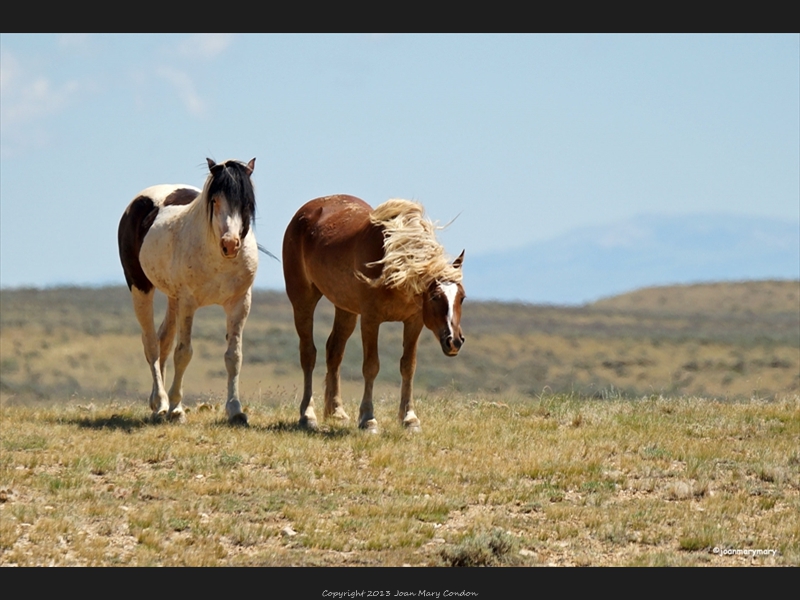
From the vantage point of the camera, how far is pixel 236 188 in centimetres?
1184

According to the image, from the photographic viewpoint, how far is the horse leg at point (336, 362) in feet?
41.7

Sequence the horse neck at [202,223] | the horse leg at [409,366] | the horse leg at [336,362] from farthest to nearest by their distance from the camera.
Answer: the horse leg at [336,362]
the horse neck at [202,223]
the horse leg at [409,366]

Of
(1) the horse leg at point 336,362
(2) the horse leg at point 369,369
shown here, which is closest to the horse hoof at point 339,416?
(1) the horse leg at point 336,362

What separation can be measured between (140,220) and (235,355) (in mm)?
2234

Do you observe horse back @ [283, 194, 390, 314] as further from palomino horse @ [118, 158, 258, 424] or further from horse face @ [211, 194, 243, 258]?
horse face @ [211, 194, 243, 258]

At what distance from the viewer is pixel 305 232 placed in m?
12.8

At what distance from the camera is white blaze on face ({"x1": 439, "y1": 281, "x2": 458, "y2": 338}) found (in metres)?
10.9

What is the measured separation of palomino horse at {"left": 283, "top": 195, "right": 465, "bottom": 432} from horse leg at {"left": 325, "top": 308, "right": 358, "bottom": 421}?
0.01 meters

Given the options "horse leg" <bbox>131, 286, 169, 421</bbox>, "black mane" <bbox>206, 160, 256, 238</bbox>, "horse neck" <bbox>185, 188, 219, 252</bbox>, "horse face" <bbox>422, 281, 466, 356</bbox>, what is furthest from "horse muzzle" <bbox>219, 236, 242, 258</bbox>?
"horse leg" <bbox>131, 286, 169, 421</bbox>

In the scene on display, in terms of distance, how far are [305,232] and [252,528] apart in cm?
531

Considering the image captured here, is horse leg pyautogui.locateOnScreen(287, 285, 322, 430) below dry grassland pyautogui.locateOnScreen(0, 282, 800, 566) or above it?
above

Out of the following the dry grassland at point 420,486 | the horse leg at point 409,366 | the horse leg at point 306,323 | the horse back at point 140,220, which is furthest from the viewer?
the horse back at point 140,220

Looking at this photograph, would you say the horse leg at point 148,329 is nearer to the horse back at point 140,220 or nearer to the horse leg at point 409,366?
the horse back at point 140,220

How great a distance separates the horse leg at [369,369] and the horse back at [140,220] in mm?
3176
